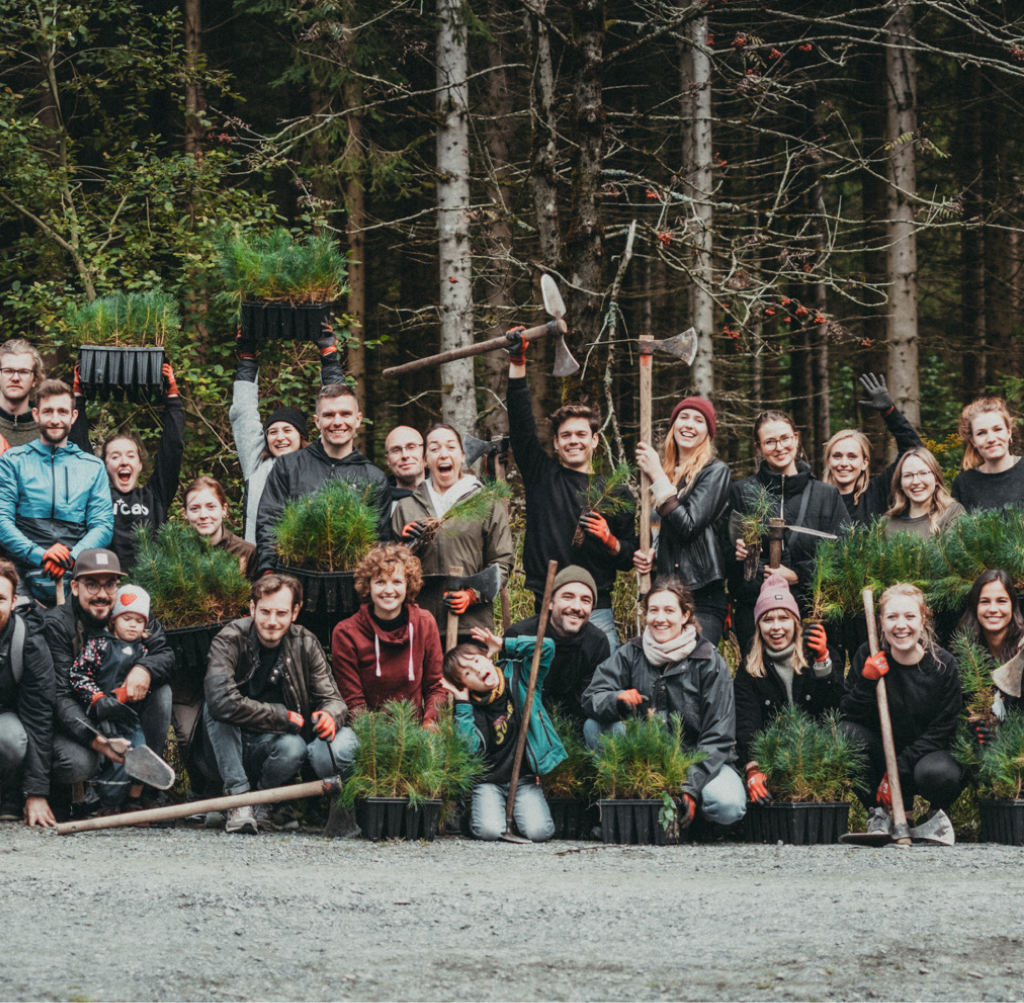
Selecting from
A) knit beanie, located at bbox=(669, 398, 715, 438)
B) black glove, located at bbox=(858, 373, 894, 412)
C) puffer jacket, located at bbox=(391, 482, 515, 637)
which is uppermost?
black glove, located at bbox=(858, 373, 894, 412)

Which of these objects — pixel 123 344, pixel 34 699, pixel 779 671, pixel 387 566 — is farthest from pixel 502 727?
pixel 123 344

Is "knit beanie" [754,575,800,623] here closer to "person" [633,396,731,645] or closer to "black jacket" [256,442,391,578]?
"person" [633,396,731,645]

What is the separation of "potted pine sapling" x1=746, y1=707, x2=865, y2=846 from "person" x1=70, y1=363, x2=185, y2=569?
383cm

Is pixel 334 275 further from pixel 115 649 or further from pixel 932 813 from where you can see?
pixel 932 813

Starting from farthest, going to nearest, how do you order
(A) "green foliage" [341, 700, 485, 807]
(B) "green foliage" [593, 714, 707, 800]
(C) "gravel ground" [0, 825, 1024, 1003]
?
(B) "green foliage" [593, 714, 707, 800]
(A) "green foliage" [341, 700, 485, 807]
(C) "gravel ground" [0, 825, 1024, 1003]

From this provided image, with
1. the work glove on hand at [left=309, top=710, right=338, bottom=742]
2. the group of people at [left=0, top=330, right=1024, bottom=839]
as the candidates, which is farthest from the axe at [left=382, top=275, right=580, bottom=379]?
the work glove on hand at [left=309, top=710, right=338, bottom=742]

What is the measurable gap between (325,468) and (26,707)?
200cm

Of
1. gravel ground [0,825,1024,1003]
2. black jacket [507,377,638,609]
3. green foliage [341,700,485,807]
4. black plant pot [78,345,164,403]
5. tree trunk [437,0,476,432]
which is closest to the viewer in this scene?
gravel ground [0,825,1024,1003]

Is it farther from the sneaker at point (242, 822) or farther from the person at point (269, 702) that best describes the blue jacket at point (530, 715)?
the sneaker at point (242, 822)

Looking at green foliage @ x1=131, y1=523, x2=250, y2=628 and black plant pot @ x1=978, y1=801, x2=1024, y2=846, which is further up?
green foliage @ x1=131, y1=523, x2=250, y2=628

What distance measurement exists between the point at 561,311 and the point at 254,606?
2.39m

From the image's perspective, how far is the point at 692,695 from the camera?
271 inches

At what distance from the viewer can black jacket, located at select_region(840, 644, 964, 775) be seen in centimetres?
675

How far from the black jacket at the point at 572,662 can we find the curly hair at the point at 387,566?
68 cm
